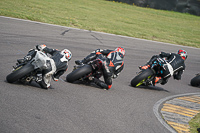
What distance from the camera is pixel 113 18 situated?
24609mm

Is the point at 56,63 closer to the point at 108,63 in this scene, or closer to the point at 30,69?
the point at 30,69

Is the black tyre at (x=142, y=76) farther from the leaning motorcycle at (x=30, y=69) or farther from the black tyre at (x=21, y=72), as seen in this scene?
the black tyre at (x=21, y=72)

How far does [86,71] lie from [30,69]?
5.87 ft

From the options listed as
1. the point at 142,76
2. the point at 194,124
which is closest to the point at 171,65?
the point at 142,76

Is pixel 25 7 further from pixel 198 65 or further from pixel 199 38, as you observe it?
pixel 199 38

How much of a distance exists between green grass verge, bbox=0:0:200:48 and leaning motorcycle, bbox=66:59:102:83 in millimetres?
9874

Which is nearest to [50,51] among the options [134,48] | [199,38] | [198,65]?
[134,48]

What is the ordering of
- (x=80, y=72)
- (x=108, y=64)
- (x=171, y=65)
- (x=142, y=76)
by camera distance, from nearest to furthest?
1. (x=80, y=72)
2. (x=108, y=64)
3. (x=142, y=76)
4. (x=171, y=65)

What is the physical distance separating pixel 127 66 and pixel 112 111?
5.74 metres

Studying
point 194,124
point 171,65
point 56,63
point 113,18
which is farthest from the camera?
point 113,18

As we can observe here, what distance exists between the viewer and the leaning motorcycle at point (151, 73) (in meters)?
9.22

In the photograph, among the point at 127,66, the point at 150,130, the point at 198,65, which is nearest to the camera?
the point at 150,130

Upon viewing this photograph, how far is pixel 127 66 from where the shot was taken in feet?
40.0

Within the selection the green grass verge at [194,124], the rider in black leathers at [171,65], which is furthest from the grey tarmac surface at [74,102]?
the green grass verge at [194,124]
